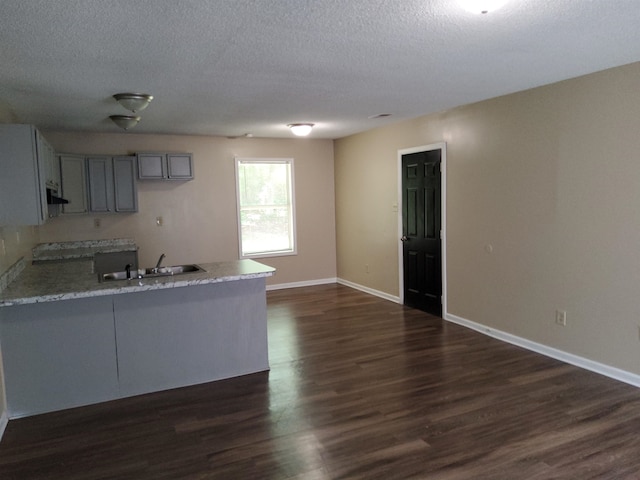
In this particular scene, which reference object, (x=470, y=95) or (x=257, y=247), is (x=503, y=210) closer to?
(x=470, y=95)

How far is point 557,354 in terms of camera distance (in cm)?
395

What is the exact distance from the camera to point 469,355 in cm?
409

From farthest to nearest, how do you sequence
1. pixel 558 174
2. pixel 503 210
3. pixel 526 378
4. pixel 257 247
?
pixel 257 247 < pixel 503 210 < pixel 558 174 < pixel 526 378

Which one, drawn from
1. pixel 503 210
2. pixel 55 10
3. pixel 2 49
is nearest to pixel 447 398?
pixel 503 210

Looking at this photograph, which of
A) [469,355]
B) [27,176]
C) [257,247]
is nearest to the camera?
[27,176]

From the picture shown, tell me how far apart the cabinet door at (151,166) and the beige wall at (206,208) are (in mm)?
243

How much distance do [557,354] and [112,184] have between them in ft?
17.8

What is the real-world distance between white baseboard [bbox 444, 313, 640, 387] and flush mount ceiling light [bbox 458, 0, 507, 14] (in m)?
2.89

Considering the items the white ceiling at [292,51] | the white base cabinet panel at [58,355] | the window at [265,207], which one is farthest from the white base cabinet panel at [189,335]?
the window at [265,207]

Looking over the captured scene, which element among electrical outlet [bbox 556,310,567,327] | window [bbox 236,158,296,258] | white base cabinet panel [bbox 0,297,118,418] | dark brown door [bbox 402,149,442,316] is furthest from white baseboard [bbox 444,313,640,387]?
white base cabinet panel [bbox 0,297,118,418]

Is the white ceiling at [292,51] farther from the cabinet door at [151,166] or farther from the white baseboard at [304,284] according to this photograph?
the white baseboard at [304,284]

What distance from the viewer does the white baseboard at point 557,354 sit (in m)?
3.43

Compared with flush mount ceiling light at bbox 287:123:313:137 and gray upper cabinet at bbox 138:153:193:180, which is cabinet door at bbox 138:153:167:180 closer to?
gray upper cabinet at bbox 138:153:193:180

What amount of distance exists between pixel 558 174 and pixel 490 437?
2.33m
